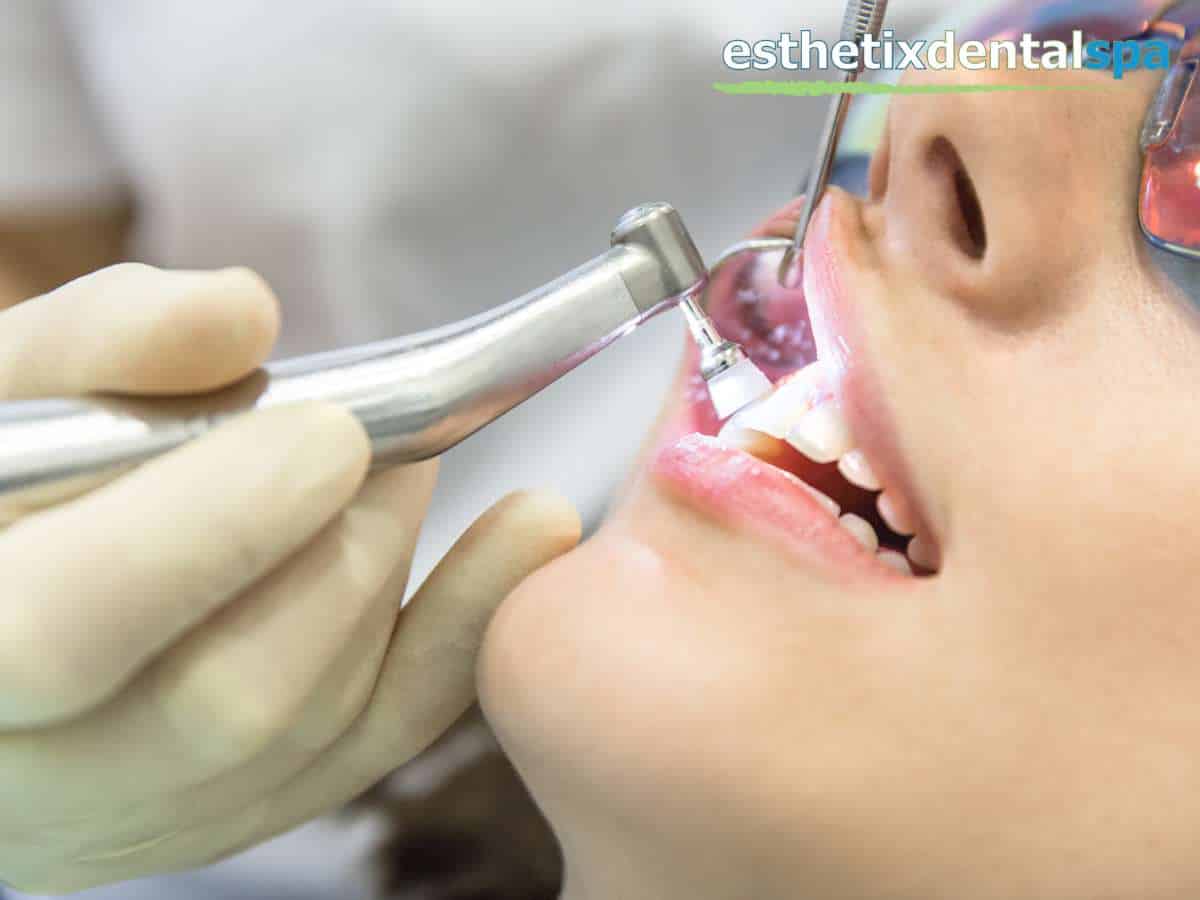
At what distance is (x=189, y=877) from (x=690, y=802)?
686 millimetres

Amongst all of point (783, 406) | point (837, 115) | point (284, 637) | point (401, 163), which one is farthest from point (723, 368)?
Answer: point (401, 163)

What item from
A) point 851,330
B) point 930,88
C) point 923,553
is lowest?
point 923,553

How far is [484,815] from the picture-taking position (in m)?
0.95

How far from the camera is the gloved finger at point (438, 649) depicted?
58cm

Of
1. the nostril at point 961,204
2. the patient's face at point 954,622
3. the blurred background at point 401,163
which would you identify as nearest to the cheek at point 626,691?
the patient's face at point 954,622

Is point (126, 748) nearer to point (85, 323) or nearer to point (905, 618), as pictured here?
point (85, 323)

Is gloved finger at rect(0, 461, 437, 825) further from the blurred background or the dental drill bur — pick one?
the blurred background

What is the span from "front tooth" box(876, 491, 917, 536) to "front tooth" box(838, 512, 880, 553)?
0.05ft

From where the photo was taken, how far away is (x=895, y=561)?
57 centimetres

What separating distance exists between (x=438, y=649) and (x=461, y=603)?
33 millimetres

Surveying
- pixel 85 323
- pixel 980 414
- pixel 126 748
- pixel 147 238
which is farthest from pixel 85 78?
pixel 980 414

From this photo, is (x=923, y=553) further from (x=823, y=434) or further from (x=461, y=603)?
(x=461, y=603)

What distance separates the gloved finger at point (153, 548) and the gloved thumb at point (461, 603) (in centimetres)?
14

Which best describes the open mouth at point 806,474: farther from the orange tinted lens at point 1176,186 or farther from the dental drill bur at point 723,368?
the orange tinted lens at point 1176,186
